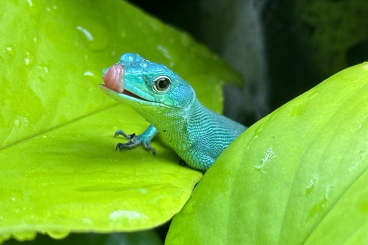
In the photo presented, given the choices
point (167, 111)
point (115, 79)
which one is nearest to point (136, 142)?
point (167, 111)

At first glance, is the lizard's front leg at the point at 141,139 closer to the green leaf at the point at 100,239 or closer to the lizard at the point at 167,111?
the lizard at the point at 167,111

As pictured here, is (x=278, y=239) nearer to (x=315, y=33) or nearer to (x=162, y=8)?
(x=315, y=33)

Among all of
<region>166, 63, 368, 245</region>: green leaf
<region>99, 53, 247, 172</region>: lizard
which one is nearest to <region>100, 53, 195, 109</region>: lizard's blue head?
<region>99, 53, 247, 172</region>: lizard

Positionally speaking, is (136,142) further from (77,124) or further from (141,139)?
(77,124)

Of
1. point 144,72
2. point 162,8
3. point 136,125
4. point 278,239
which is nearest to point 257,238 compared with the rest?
point 278,239

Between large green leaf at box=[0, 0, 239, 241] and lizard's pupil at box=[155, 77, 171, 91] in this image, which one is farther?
lizard's pupil at box=[155, 77, 171, 91]

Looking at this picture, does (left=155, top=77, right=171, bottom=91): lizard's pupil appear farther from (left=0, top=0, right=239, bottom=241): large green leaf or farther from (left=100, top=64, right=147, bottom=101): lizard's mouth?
(left=0, top=0, right=239, bottom=241): large green leaf

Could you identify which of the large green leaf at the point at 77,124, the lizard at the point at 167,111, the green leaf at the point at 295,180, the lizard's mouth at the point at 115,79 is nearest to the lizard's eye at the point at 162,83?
the lizard at the point at 167,111
